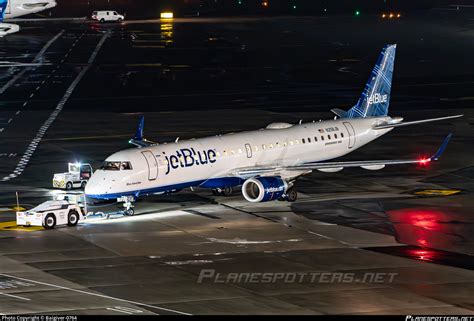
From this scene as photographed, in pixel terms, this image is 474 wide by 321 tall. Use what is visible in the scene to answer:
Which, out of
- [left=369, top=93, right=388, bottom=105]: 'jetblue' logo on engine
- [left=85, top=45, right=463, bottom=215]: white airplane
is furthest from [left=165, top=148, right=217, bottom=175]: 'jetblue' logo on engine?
[left=369, top=93, right=388, bottom=105]: 'jetblue' logo on engine

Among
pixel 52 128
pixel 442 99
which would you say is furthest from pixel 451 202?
pixel 442 99

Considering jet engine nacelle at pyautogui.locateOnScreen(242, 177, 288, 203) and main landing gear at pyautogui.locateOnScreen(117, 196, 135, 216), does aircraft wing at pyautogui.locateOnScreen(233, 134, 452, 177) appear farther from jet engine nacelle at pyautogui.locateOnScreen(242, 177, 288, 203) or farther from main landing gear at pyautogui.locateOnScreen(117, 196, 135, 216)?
main landing gear at pyautogui.locateOnScreen(117, 196, 135, 216)

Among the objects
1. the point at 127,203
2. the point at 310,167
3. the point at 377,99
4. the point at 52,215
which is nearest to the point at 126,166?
the point at 127,203

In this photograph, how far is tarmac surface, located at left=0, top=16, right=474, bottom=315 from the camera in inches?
1943

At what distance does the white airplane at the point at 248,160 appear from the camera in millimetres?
65875

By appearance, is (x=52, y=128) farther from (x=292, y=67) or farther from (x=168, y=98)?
(x=292, y=67)

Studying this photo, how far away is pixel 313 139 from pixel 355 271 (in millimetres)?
22736

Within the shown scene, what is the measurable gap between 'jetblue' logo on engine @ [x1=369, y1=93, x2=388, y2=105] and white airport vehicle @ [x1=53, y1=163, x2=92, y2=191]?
21.1 metres

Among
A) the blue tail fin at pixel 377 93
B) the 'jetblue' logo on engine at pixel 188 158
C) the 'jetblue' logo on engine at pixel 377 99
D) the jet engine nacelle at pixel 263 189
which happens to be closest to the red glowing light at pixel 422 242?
the jet engine nacelle at pixel 263 189

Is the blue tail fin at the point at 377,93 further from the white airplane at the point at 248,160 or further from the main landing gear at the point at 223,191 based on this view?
the main landing gear at the point at 223,191

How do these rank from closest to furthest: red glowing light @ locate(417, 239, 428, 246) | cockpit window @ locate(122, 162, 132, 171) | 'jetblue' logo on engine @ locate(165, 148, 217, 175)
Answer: red glowing light @ locate(417, 239, 428, 246) < cockpit window @ locate(122, 162, 132, 171) < 'jetblue' logo on engine @ locate(165, 148, 217, 175)

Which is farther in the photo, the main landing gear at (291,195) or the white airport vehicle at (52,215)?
the main landing gear at (291,195)

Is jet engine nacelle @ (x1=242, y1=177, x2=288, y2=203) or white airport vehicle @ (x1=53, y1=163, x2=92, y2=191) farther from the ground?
jet engine nacelle @ (x1=242, y1=177, x2=288, y2=203)

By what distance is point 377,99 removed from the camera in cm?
8175
